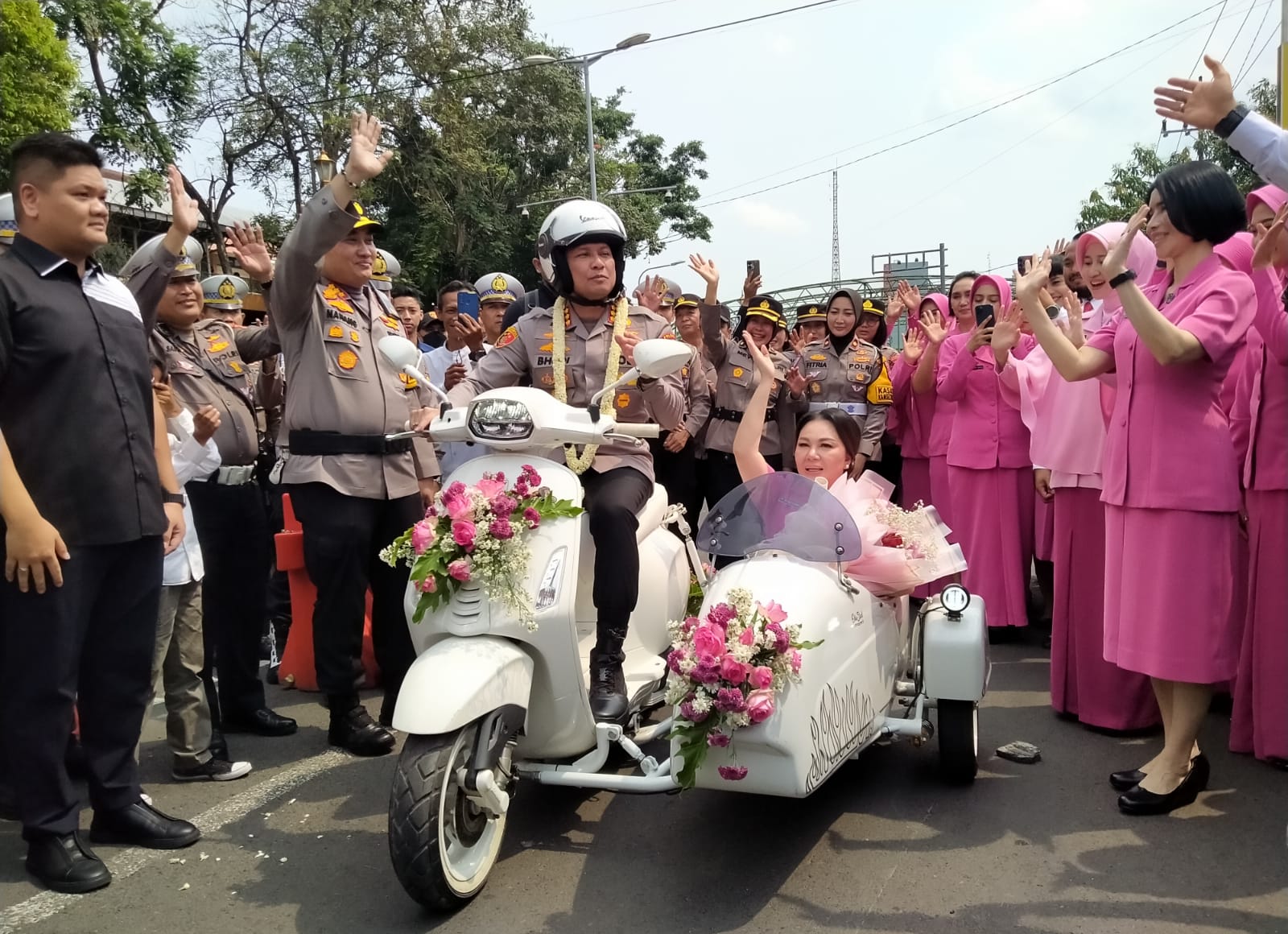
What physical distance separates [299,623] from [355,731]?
1280 mm

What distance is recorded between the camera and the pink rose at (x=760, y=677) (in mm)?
2906

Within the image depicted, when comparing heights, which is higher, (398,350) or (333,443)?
(398,350)

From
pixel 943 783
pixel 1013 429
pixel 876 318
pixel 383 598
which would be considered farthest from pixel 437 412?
pixel 876 318

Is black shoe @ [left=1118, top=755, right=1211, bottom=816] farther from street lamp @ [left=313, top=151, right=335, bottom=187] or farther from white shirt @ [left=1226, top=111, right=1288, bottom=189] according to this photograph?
street lamp @ [left=313, top=151, right=335, bottom=187]

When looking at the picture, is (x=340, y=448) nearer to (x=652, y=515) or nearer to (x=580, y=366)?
(x=580, y=366)

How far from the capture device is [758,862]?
3350 millimetres

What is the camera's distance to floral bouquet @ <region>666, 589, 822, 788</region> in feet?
9.56

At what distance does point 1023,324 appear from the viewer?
610 cm

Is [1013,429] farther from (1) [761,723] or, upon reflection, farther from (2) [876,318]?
(1) [761,723]

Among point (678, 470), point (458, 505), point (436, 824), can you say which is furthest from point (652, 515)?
point (678, 470)

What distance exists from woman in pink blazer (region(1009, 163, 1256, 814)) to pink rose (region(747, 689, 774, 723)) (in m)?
1.64

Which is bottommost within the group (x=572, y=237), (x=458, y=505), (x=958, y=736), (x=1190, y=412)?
(x=958, y=736)

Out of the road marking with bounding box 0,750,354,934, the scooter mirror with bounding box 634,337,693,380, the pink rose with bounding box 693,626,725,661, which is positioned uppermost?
the scooter mirror with bounding box 634,337,693,380

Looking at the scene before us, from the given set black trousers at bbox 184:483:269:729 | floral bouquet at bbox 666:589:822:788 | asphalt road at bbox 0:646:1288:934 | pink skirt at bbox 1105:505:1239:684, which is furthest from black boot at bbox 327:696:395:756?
pink skirt at bbox 1105:505:1239:684
